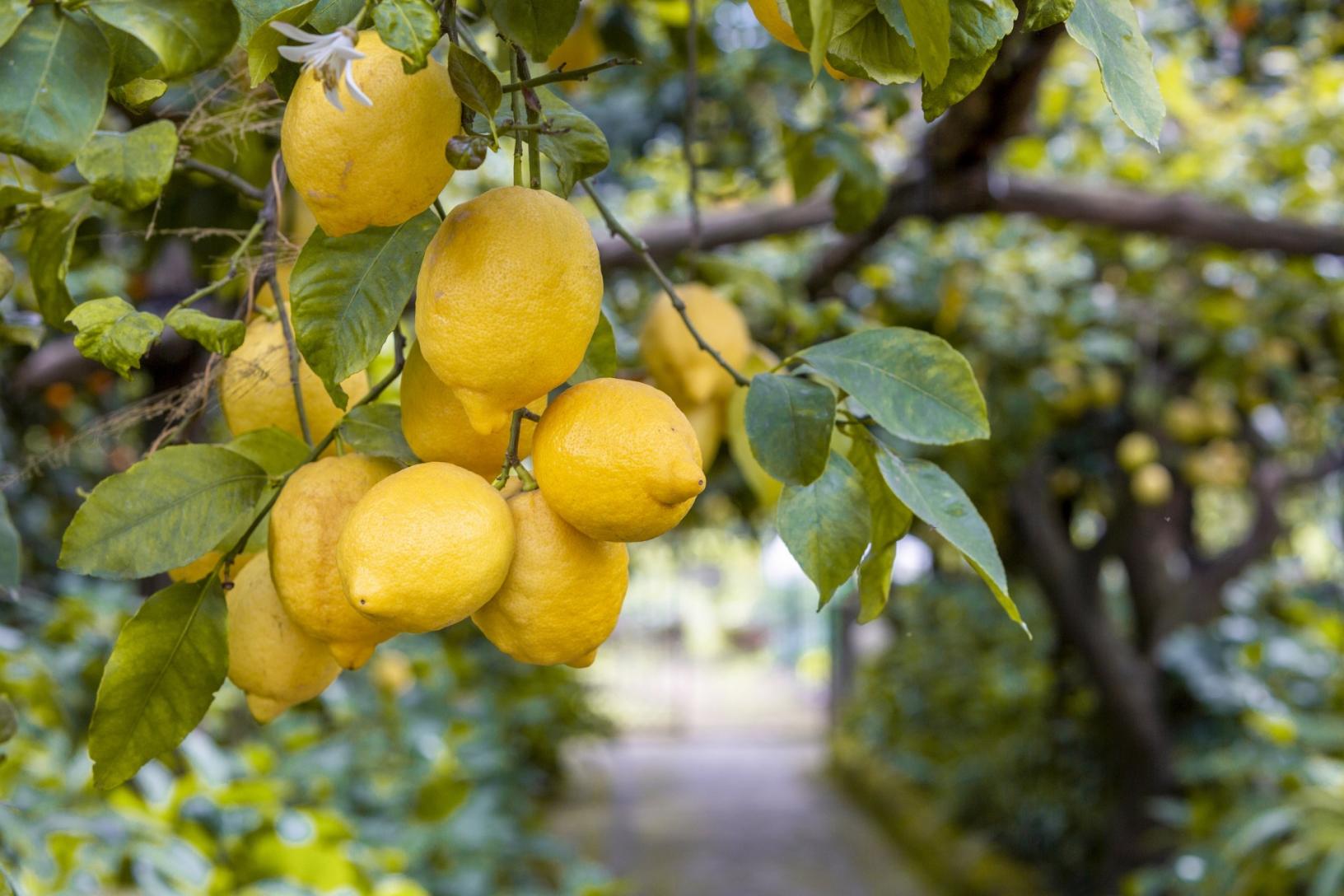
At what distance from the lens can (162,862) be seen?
1.31 m

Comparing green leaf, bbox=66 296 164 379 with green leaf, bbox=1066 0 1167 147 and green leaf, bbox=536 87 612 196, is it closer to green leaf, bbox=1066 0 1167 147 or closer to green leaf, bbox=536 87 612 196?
green leaf, bbox=536 87 612 196

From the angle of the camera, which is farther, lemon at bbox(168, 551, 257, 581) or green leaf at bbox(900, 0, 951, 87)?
lemon at bbox(168, 551, 257, 581)

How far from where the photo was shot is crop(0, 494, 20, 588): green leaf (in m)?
0.63

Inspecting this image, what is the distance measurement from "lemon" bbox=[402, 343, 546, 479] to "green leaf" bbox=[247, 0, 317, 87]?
12 cm

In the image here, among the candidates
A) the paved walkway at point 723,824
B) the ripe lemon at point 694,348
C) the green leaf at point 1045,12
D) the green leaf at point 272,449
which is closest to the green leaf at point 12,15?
the green leaf at point 272,449

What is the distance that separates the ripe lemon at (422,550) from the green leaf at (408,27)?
16 cm

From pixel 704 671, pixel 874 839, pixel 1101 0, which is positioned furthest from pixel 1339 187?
pixel 704 671

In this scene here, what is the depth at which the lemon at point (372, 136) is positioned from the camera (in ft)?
1.33

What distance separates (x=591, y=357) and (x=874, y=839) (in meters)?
5.65

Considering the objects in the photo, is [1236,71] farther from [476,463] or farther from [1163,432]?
[476,463]

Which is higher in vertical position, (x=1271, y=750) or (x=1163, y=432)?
(x=1163, y=432)

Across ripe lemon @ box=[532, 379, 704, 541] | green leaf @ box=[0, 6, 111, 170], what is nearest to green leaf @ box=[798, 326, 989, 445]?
ripe lemon @ box=[532, 379, 704, 541]

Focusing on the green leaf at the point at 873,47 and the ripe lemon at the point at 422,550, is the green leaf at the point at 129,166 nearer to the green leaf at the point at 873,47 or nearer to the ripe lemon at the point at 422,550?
the ripe lemon at the point at 422,550

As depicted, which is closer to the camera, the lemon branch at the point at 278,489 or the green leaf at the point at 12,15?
the green leaf at the point at 12,15
